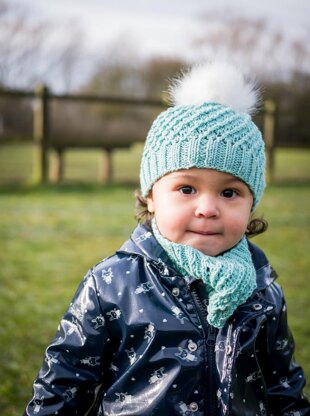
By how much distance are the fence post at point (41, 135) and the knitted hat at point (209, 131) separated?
7473mm

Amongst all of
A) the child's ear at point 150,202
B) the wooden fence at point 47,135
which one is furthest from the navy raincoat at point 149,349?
the wooden fence at point 47,135

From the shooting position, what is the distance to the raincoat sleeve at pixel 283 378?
176 centimetres

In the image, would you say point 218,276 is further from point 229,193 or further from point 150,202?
point 150,202

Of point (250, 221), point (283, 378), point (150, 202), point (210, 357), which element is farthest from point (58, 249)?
point (210, 357)

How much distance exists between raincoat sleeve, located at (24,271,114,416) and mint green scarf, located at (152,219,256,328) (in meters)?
0.26

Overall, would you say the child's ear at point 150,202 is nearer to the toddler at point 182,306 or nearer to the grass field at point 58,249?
the toddler at point 182,306

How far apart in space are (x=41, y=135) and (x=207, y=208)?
26.4ft

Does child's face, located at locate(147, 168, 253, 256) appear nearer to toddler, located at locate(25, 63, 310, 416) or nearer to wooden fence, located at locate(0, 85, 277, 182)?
toddler, located at locate(25, 63, 310, 416)

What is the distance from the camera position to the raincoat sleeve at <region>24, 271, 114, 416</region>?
158 cm

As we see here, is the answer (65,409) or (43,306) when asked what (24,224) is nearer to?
(43,306)

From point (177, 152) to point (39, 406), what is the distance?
785mm

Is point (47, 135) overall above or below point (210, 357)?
below

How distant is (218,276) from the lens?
1585 millimetres

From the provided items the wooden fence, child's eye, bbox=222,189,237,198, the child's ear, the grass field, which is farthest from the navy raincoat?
the wooden fence
